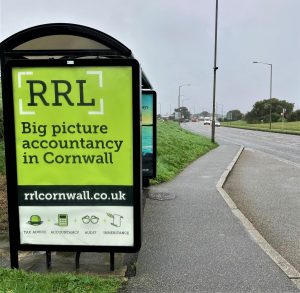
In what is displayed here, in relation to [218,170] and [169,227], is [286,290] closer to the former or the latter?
[169,227]

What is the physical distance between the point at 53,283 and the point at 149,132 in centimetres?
470

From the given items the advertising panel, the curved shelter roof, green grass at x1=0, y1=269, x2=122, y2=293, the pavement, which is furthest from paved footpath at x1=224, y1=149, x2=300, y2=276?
the curved shelter roof

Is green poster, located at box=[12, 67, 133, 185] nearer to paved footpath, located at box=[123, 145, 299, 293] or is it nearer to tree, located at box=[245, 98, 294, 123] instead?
paved footpath, located at box=[123, 145, 299, 293]

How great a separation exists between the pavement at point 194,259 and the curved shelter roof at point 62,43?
7.49 ft

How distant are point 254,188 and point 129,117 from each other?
20.1 ft

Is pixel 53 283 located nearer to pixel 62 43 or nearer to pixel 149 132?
pixel 62 43

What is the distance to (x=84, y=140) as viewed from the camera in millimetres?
3703

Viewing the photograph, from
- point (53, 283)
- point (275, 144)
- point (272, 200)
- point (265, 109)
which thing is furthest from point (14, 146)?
point (265, 109)

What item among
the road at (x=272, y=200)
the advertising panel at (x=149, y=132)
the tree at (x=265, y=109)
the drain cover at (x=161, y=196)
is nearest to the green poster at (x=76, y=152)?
the road at (x=272, y=200)

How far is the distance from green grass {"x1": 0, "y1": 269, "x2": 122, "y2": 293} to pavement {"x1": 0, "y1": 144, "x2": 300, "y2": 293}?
0.21m

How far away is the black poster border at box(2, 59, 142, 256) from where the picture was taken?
358 cm

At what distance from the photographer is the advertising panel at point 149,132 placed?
7.76 meters

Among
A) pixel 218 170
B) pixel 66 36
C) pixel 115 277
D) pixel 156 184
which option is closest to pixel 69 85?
pixel 66 36

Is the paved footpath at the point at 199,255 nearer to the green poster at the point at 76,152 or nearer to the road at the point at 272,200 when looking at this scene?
the road at the point at 272,200
